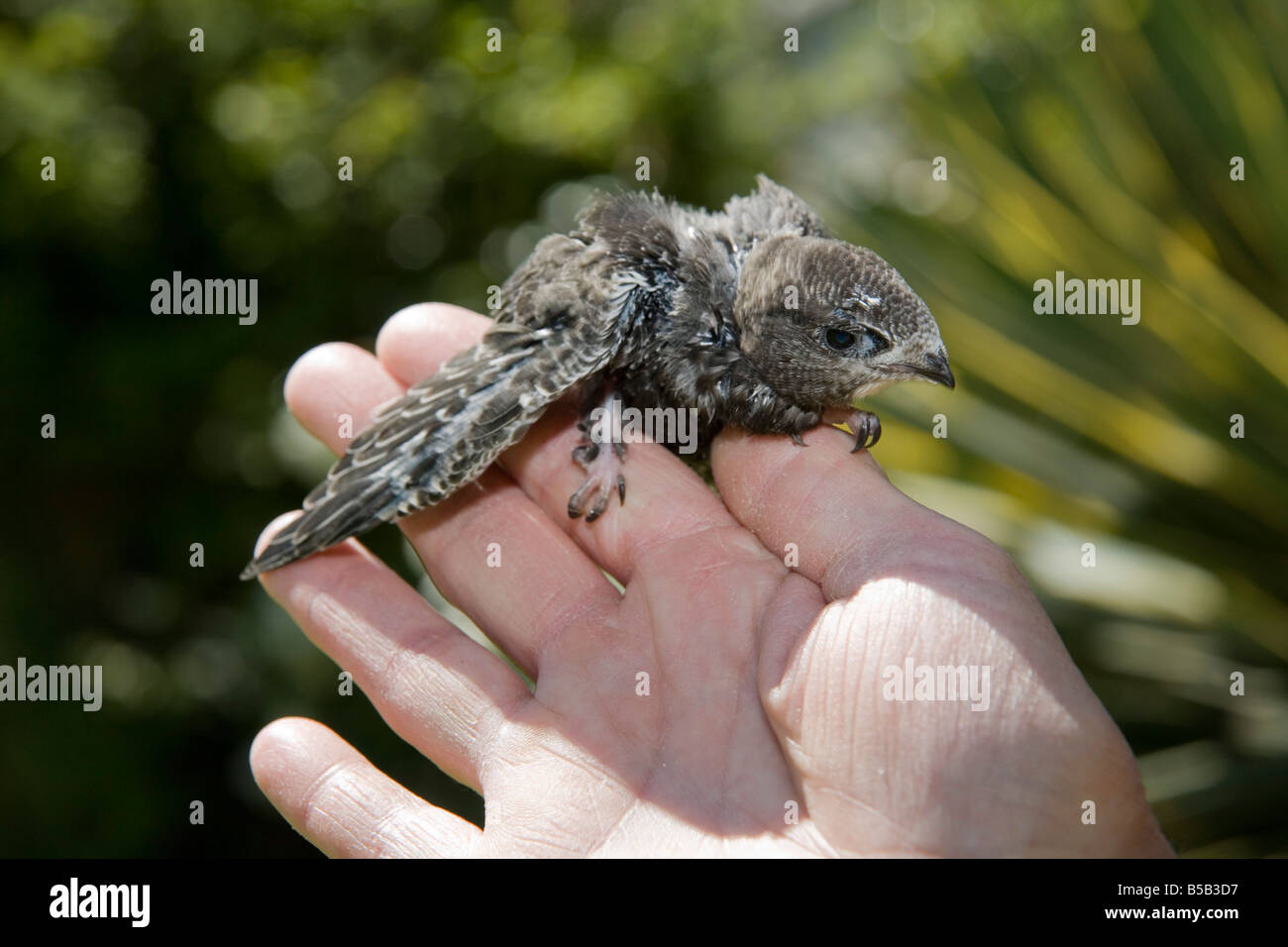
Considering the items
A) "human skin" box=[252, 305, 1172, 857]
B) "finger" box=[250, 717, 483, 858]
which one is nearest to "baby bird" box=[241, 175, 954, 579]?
"human skin" box=[252, 305, 1172, 857]

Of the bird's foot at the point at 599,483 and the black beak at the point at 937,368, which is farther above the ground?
the black beak at the point at 937,368

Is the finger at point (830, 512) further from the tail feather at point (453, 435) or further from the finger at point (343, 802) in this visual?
the finger at point (343, 802)

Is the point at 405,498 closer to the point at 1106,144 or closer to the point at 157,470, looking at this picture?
the point at 157,470

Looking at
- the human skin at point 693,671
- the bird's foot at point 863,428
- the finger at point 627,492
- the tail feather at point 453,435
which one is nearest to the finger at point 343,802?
the human skin at point 693,671

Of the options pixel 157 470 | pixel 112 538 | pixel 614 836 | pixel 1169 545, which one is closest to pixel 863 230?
pixel 1169 545

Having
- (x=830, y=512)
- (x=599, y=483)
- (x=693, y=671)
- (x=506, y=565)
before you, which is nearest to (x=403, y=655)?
(x=506, y=565)

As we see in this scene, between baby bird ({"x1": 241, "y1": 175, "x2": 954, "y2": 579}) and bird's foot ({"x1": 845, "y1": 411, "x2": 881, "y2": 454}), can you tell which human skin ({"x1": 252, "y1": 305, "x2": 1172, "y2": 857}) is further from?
baby bird ({"x1": 241, "y1": 175, "x2": 954, "y2": 579})
